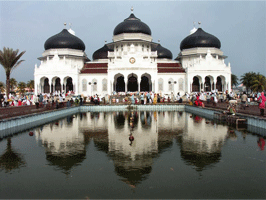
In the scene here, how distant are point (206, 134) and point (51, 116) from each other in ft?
46.2

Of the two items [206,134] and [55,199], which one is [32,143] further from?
[206,134]

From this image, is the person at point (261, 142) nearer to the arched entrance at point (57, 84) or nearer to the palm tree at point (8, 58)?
the palm tree at point (8, 58)

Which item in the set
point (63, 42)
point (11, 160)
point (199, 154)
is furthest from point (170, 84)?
point (11, 160)

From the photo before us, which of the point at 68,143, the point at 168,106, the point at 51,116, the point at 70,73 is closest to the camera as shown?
the point at 68,143

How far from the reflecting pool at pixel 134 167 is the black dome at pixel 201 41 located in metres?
45.2

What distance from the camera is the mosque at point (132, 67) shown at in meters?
49.6

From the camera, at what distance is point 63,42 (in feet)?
184

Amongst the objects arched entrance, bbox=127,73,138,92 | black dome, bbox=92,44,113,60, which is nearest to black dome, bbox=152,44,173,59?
black dome, bbox=92,44,113,60

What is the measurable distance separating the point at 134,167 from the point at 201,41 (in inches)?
2041

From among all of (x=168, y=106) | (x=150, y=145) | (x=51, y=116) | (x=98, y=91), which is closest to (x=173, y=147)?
(x=150, y=145)

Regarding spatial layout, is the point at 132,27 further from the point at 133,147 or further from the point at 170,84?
A: the point at 133,147

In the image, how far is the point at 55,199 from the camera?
6.16 meters

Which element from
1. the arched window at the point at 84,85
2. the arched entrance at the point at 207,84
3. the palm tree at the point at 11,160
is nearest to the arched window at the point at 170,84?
the arched entrance at the point at 207,84

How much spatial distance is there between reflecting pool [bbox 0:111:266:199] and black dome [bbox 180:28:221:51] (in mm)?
45236
